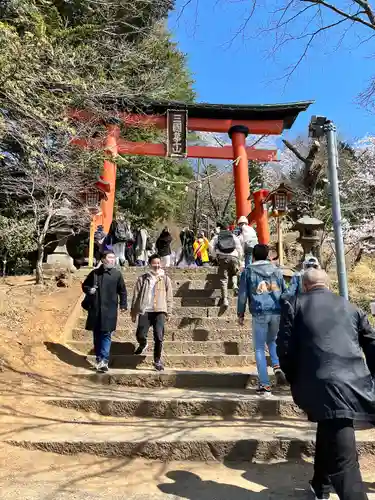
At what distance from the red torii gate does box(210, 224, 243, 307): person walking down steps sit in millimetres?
5651

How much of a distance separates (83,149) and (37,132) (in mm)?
3161

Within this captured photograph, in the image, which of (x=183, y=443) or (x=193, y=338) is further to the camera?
(x=193, y=338)

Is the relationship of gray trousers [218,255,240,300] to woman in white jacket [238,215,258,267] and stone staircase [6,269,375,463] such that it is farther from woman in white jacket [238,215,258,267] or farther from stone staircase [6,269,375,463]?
stone staircase [6,269,375,463]

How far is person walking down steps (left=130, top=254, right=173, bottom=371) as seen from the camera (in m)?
Answer: 5.20

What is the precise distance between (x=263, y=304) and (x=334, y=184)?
4.86 feet

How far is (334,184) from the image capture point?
357cm

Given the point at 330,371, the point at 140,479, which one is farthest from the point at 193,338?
the point at 330,371

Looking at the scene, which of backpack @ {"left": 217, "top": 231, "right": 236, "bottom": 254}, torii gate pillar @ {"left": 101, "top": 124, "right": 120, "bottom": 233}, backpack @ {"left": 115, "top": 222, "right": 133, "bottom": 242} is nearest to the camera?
backpack @ {"left": 217, "top": 231, "right": 236, "bottom": 254}

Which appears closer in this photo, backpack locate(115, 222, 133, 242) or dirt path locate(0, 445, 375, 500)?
dirt path locate(0, 445, 375, 500)

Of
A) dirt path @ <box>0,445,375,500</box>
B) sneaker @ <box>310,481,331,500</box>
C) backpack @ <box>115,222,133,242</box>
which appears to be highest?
backpack @ <box>115,222,133,242</box>

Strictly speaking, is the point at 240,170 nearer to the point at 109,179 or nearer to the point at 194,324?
the point at 109,179

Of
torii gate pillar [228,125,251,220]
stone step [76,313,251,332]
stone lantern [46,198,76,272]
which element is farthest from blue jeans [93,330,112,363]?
torii gate pillar [228,125,251,220]

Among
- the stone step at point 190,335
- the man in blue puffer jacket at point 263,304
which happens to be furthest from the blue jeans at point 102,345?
the man in blue puffer jacket at point 263,304

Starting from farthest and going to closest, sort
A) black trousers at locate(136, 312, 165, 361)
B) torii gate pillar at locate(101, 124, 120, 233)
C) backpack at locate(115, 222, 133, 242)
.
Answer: torii gate pillar at locate(101, 124, 120, 233) → backpack at locate(115, 222, 133, 242) → black trousers at locate(136, 312, 165, 361)
